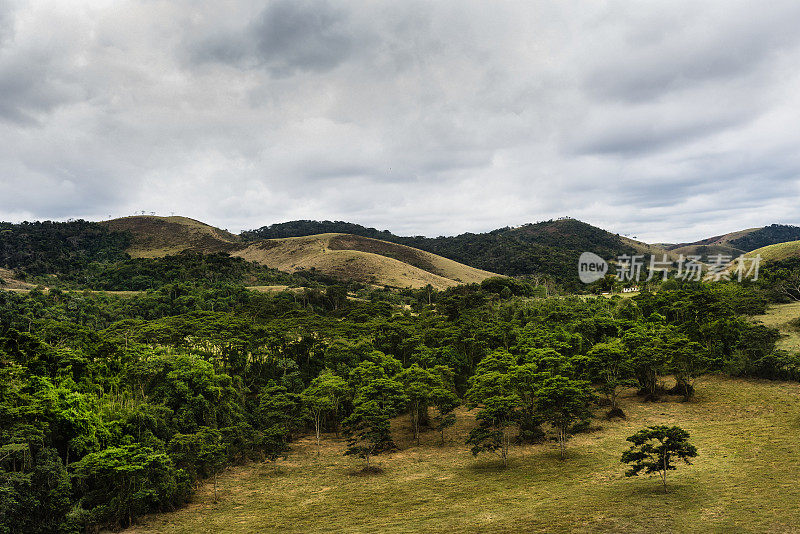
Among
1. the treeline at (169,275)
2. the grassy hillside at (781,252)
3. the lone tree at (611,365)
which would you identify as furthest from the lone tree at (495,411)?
the grassy hillside at (781,252)

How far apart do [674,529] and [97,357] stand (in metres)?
37.4

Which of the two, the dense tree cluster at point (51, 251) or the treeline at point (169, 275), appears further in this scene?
the dense tree cluster at point (51, 251)

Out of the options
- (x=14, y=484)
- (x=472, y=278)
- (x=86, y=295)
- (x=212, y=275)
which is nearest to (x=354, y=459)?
(x=14, y=484)

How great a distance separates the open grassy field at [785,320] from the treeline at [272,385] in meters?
5.50

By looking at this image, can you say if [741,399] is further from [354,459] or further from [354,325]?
[354,325]

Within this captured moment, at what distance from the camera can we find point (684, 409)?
38.9 meters

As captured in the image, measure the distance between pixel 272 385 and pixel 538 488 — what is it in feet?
78.5

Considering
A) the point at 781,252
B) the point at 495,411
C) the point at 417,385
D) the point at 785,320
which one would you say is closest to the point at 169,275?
the point at 417,385

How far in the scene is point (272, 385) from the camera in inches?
1505

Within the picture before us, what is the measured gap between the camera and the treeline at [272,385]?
75.5 ft

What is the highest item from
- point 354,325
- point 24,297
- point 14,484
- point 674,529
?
point 24,297

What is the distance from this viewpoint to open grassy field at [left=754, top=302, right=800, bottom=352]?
51781mm

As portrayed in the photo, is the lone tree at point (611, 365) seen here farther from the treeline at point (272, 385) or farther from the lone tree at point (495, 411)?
the lone tree at point (495, 411)

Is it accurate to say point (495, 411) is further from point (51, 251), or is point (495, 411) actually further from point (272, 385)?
point (51, 251)
